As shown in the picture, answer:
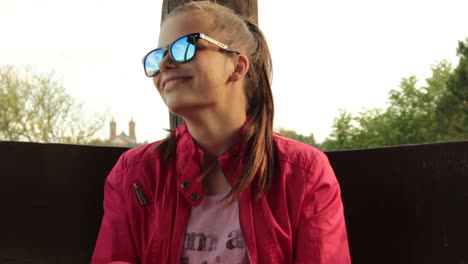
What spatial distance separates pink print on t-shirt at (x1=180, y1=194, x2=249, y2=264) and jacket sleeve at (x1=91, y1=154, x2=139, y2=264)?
179 mm

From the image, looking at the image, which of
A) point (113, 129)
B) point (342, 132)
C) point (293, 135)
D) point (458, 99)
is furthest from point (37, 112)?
point (458, 99)

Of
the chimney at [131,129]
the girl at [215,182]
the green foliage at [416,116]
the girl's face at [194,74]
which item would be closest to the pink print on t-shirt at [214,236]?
the girl at [215,182]

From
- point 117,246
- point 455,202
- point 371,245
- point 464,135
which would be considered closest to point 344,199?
point 371,245

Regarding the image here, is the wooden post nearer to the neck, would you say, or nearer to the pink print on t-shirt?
the neck

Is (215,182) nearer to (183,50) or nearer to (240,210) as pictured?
(240,210)

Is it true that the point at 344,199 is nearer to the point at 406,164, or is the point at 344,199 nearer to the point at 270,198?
the point at 406,164

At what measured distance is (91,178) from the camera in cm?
166

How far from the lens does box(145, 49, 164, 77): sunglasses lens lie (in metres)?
1.42

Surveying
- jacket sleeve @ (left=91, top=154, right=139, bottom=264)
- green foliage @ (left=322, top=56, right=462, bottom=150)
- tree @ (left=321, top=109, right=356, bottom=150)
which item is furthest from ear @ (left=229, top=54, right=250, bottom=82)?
green foliage @ (left=322, top=56, right=462, bottom=150)

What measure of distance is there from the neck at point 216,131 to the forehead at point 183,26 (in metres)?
0.25

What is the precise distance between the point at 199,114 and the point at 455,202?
851 millimetres

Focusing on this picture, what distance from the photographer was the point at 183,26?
1.41m

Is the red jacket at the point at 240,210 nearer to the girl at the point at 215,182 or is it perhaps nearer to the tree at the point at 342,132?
the girl at the point at 215,182

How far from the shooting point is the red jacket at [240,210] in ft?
4.44
